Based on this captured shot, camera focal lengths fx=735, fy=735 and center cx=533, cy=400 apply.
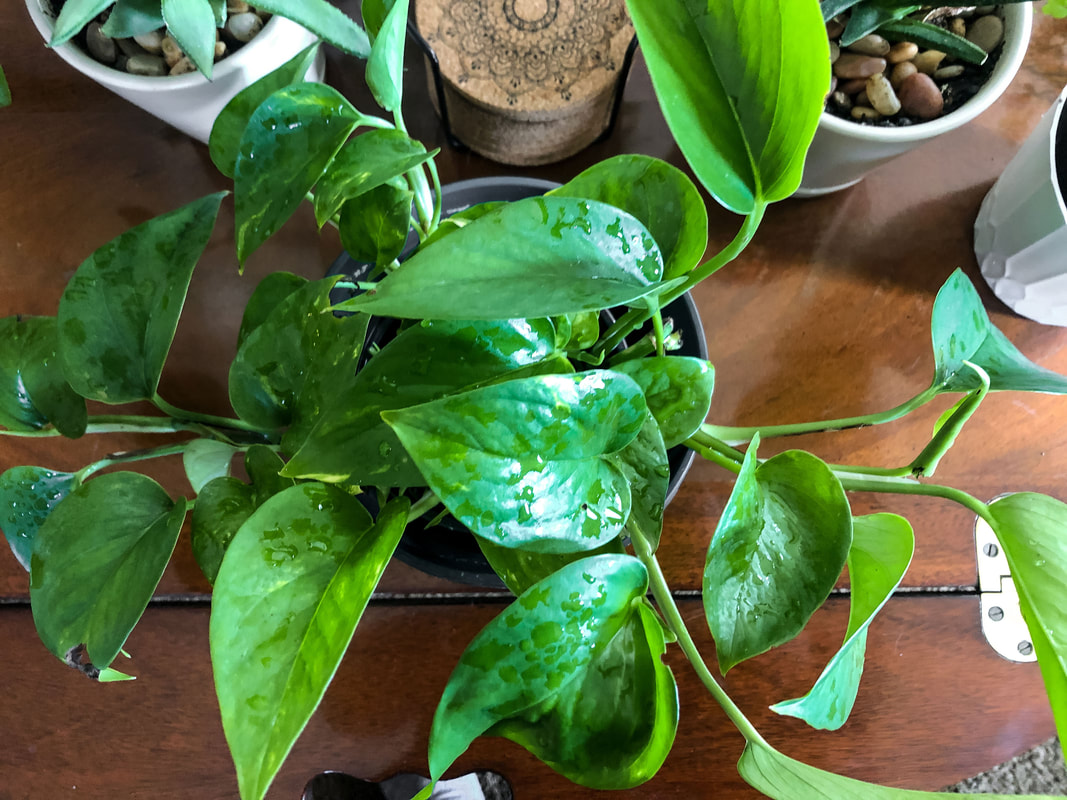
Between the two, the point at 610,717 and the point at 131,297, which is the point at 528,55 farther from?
the point at 610,717

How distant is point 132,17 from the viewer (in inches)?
16.6

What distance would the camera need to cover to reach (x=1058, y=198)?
19.1 inches

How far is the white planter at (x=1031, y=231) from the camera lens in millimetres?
493

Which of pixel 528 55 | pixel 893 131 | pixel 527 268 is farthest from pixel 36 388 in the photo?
pixel 893 131

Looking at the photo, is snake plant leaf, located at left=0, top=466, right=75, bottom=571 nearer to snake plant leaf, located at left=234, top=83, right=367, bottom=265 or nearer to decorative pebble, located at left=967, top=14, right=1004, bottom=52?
snake plant leaf, located at left=234, top=83, right=367, bottom=265

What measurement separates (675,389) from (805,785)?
0.54 feet

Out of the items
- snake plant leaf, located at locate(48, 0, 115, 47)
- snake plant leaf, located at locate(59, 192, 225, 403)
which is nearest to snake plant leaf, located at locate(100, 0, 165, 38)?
snake plant leaf, located at locate(48, 0, 115, 47)

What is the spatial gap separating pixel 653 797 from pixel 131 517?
40cm

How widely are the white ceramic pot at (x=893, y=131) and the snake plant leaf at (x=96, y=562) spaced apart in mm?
421

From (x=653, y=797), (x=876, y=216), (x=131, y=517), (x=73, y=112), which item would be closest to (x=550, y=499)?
(x=131, y=517)

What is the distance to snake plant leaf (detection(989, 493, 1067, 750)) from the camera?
29cm

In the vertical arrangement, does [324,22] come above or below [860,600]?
above

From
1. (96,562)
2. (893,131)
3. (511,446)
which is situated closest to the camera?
(511,446)

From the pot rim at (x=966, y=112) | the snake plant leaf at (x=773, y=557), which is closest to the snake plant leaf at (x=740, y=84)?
the snake plant leaf at (x=773, y=557)
